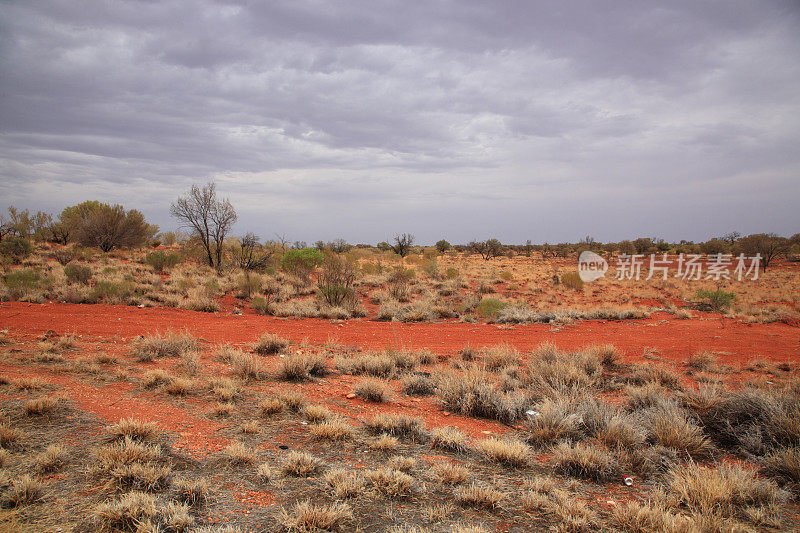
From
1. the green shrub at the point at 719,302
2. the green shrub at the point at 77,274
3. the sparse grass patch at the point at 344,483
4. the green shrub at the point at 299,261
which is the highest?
the green shrub at the point at 299,261

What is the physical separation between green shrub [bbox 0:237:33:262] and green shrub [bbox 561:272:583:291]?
3186 cm

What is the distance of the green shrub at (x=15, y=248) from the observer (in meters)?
22.8

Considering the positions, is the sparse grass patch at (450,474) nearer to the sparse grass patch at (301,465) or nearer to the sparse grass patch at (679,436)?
the sparse grass patch at (301,465)

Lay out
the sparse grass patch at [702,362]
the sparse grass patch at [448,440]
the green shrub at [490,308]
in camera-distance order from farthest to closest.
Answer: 1. the green shrub at [490,308]
2. the sparse grass patch at [702,362]
3. the sparse grass patch at [448,440]

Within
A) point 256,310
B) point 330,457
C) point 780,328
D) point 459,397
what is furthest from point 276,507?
point 780,328

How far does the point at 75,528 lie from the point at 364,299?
15.6m

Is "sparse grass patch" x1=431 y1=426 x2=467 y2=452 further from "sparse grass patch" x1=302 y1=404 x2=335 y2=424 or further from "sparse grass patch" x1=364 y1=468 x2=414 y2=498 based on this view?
"sparse grass patch" x1=302 y1=404 x2=335 y2=424

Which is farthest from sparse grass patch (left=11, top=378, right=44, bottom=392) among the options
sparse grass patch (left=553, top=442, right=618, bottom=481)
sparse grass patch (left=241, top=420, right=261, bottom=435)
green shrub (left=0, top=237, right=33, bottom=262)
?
green shrub (left=0, top=237, right=33, bottom=262)

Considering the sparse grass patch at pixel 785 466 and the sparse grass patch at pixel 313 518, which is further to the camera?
the sparse grass patch at pixel 785 466

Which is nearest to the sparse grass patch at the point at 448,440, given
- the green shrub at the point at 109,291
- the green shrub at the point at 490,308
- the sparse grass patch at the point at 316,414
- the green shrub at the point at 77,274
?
the sparse grass patch at the point at 316,414

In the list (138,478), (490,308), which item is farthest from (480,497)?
(490,308)
